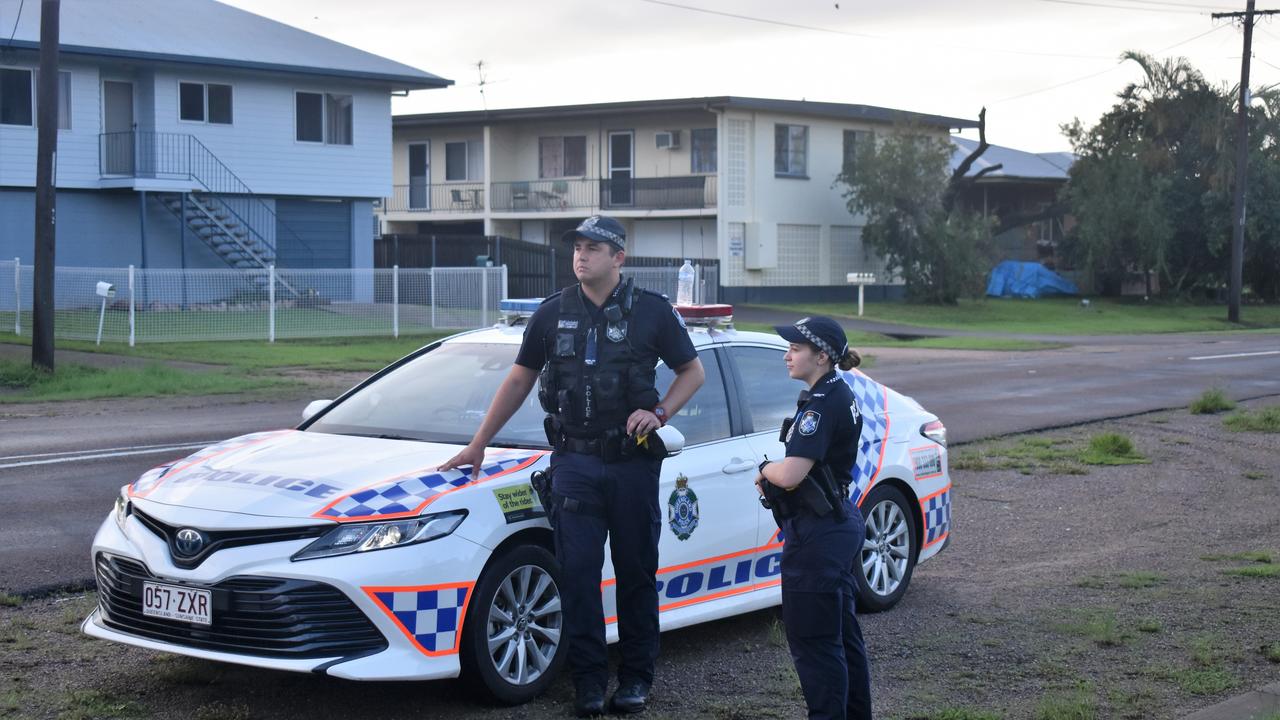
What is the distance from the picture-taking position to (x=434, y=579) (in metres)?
5.16

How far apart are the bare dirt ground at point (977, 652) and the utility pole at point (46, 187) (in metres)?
12.4

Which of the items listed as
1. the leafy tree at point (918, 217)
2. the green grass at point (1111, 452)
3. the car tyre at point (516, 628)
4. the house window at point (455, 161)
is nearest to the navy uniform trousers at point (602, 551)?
the car tyre at point (516, 628)

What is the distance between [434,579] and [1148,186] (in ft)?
148

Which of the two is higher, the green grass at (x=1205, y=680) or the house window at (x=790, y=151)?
the house window at (x=790, y=151)

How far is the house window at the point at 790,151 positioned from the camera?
142 feet

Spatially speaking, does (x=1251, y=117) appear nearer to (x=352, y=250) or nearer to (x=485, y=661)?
(x=352, y=250)

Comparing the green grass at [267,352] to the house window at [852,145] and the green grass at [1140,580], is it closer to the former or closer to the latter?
the green grass at [1140,580]

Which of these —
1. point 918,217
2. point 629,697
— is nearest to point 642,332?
point 629,697

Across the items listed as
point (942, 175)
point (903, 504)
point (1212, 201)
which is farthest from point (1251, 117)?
point (903, 504)

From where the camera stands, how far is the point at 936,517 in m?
7.61

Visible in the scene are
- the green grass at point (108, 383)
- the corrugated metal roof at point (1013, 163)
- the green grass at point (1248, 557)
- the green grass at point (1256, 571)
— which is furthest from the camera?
the corrugated metal roof at point (1013, 163)

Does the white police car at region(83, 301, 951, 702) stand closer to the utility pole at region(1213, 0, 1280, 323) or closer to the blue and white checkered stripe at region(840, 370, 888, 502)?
the blue and white checkered stripe at region(840, 370, 888, 502)

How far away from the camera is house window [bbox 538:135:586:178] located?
46.3 metres

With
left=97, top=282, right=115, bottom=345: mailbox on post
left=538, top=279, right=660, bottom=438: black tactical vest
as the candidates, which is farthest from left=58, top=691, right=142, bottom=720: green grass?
left=97, top=282, right=115, bottom=345: mailbox on post
